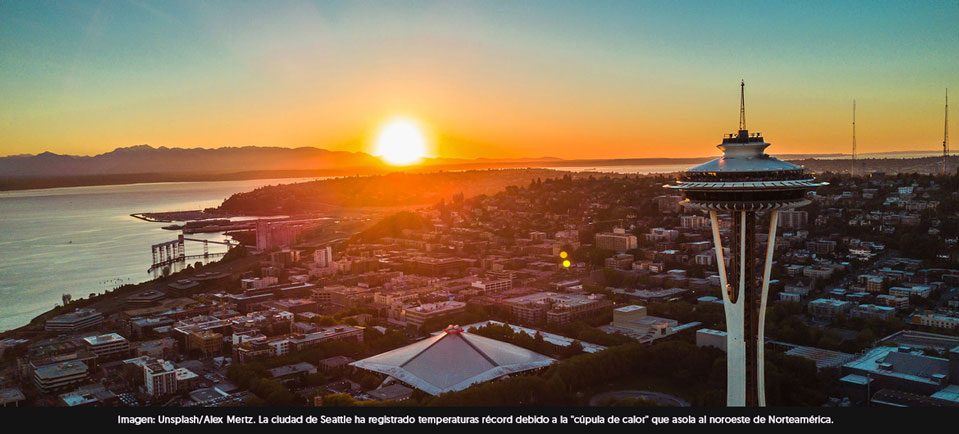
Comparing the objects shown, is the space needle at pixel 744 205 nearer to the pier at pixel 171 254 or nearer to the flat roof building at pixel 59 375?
the flat roof building at pixel 59 375

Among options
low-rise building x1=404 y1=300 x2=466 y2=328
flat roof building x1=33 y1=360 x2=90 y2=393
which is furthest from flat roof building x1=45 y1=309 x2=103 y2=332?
low-rise building x1=404 y1=300 x2=466 y2=328

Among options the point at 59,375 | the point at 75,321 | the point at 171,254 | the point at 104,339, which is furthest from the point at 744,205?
the point at 171,254

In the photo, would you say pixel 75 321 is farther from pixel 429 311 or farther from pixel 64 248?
pixel 64 248

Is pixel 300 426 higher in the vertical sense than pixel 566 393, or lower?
higher

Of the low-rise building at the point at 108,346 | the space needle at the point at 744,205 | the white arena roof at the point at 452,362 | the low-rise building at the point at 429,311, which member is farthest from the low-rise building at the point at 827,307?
the low-rise building at the point at 108,346

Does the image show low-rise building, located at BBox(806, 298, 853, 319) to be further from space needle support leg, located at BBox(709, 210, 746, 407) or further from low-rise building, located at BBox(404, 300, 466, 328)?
space needle support leg, located at BBox(709, 210, 746, 407)

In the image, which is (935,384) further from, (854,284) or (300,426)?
(300,426)

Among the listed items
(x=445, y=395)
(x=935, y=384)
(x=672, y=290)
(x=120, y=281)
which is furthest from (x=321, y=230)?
(x=935, y=384)
